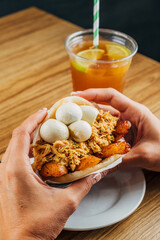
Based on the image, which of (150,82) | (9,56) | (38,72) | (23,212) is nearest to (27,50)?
(9,56)

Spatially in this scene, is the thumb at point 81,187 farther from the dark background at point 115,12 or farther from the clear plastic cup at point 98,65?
the dark background at point 115,12

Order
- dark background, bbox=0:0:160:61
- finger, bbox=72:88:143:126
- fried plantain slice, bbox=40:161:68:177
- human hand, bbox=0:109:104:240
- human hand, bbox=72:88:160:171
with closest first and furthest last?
human hand, bbox=0:109:104:240 → fried plantain slice, bbox=40:161:68:177 → human hand, bbox=72:88:160:171 → finger, bbox=72:88:143:126 → dark background, bbox=0:0:160:61

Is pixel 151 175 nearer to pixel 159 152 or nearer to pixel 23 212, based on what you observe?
pixel 159 152

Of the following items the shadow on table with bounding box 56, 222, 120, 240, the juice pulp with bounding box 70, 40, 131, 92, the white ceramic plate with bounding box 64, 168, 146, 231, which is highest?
the juice pulp with bounding box 70, 40, 131, 92

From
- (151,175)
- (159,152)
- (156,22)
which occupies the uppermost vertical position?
(159,152)

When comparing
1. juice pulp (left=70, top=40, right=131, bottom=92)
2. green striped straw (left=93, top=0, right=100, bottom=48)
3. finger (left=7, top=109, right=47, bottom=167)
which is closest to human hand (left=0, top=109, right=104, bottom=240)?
finger (left=7, top=109, right=47, bottom=167)

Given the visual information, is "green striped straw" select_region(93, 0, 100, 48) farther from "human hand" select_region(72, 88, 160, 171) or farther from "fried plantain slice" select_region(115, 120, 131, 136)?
"fried plantain slice" select_region(115, 120, 131, 136)
